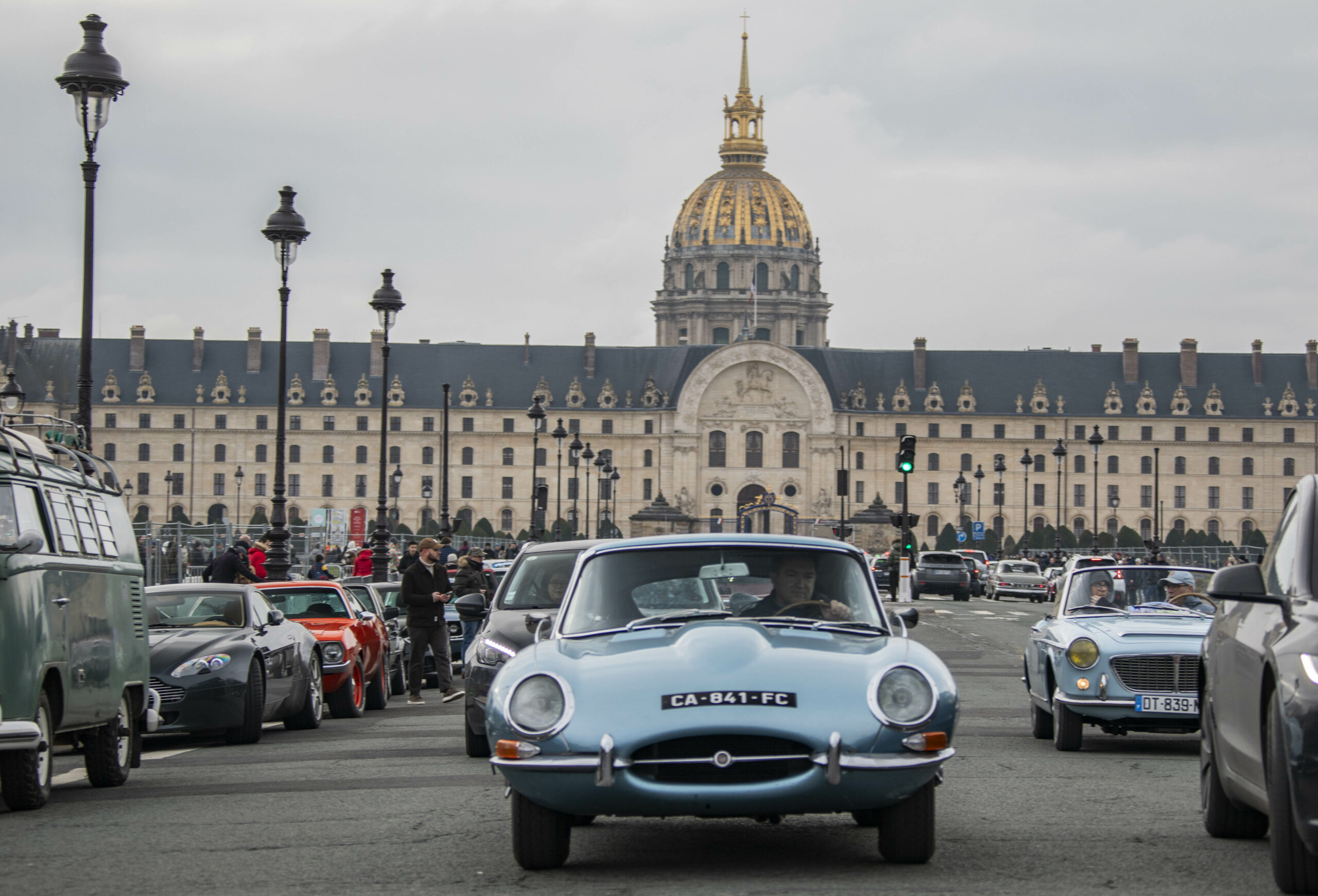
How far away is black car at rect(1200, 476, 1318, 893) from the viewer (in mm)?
6598

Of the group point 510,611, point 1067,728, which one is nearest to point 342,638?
point 510,611

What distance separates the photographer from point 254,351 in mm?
137750

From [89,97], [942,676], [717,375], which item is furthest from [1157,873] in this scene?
[717,375]

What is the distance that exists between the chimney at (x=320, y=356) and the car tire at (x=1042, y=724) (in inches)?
4971

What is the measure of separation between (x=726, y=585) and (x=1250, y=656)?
2.42 m

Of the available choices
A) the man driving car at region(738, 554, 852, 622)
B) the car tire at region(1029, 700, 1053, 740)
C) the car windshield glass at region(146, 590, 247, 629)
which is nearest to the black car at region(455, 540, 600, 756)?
the car windshield glass at region(146, 590, 247, 629)

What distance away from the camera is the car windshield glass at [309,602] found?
18781mm

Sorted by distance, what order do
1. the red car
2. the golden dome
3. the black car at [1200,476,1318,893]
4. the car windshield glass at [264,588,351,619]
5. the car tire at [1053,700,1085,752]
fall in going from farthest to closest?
the golden dome
the car windshield glass at [264,588,351,619]
the red car
the car tire at [1053,700,1085,752]
the black car at [1200,476,1318,893]

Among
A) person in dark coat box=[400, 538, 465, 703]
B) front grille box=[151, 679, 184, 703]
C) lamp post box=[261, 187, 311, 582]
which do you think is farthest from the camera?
lamp post box=[261, 187, 311, 582]

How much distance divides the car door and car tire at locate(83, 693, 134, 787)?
676 centimetres

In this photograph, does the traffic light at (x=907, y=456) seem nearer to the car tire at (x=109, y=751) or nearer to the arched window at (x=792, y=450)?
the car tire at (x=109, y=751)

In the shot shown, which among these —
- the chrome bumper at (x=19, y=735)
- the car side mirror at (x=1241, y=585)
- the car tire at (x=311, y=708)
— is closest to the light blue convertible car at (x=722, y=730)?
the car side mirror at (x=1241, y=585)

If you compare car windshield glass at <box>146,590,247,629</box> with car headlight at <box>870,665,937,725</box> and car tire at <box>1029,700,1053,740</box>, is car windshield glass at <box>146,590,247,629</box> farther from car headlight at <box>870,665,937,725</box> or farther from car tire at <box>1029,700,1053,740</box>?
car headlight at <box>870,665,937,725</box>

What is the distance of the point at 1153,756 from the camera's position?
13305 millimetres
